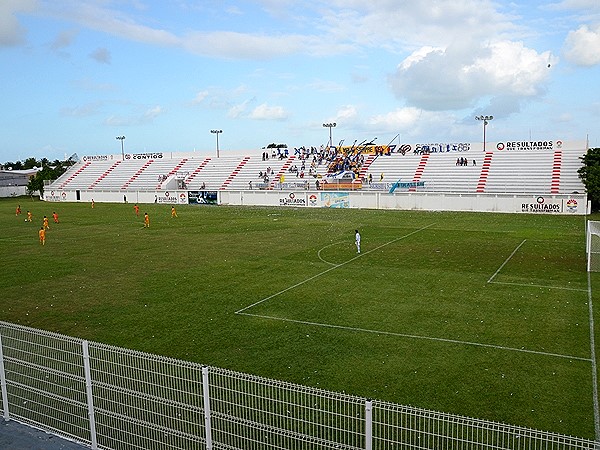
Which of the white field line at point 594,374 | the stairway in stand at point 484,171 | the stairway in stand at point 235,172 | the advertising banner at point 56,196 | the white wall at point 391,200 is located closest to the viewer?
the white field line at point 594,374

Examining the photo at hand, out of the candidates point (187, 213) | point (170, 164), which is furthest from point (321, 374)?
point (170, 164)

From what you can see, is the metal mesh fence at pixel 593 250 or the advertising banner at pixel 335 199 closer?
the metal mesh fence at pixel 593 250

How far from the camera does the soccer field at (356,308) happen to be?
37.4ft

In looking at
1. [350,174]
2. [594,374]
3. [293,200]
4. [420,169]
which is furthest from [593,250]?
[350,174]

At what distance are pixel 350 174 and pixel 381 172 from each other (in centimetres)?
372

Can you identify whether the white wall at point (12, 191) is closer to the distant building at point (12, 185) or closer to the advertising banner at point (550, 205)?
the distant building at point (12, 185)

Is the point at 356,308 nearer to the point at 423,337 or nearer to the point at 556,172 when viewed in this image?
the point at 423,337

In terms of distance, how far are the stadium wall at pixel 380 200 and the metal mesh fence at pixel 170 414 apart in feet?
137

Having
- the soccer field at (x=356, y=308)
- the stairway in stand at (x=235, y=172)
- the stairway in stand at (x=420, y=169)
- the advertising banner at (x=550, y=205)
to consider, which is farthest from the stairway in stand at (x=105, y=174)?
the advertising banner at (x=550, y=205)

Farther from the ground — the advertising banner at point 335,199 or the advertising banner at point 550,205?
the advertising banner at point 335,199

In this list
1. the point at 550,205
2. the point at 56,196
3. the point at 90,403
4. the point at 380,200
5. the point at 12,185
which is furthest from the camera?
the point at 12,185

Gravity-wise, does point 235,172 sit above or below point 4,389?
above

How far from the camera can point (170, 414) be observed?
30.2 ft

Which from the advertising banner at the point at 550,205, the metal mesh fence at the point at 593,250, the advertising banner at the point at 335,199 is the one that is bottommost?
the metal mesh fence at the point at 593,250
